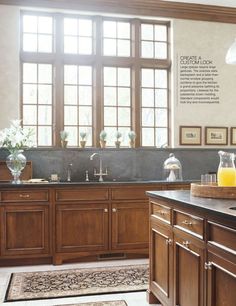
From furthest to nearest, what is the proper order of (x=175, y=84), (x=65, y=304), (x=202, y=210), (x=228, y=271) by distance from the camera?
(x=175, y=84), (x=65, y=304), (x=202, y=210), (x=228, y=271)

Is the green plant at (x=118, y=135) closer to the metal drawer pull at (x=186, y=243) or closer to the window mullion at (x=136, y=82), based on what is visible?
the window mullion at (x=136, y=82)

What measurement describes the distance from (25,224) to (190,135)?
2.71 meters

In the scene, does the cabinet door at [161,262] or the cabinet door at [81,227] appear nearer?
the cabinet door at [161,262]

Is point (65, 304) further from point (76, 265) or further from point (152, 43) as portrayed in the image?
point (152, 43)

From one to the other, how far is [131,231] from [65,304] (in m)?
1.54

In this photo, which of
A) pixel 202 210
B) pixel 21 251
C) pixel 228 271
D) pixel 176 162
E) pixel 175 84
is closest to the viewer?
pixel 228 271

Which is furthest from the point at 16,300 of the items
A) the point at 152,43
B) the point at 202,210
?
the point at 152,43

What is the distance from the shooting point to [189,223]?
7.95ft

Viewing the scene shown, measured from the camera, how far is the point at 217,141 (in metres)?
5.77

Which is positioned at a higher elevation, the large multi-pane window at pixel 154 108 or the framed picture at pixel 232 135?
the large multi-pane window at pixel 154 108

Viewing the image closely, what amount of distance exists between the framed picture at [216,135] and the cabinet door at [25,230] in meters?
2.67

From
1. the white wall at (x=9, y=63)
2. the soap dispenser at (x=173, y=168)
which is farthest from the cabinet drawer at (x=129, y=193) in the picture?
the white wall at (x=9, y=63)

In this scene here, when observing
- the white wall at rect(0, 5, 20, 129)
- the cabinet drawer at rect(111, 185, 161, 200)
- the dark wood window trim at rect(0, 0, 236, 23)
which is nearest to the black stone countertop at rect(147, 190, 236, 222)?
the cabinet drawer at rect(111, 185, 161, 200)

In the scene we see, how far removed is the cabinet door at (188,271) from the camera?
224 centimetres
